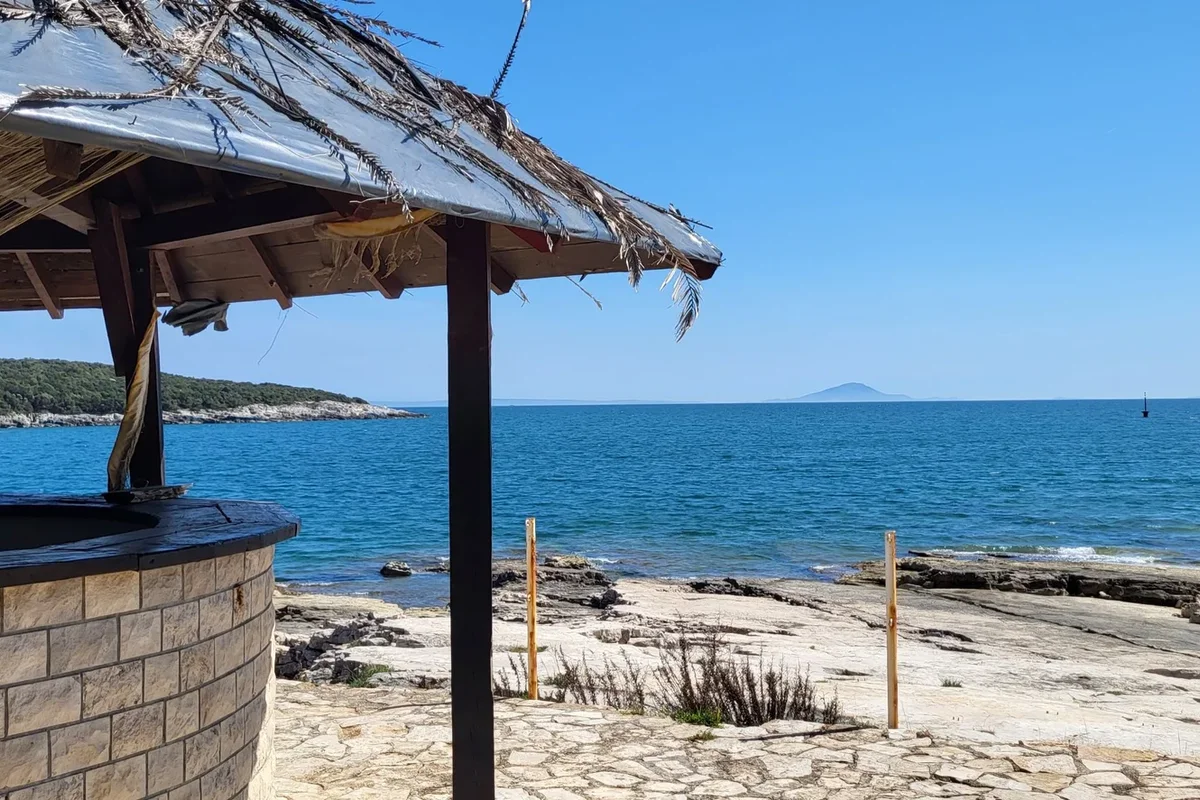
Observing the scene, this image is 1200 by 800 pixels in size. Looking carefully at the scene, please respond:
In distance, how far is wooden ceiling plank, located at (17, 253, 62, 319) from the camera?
560cm

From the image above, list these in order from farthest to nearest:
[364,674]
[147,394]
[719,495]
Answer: [719,495]
[364,674]
[147,394]

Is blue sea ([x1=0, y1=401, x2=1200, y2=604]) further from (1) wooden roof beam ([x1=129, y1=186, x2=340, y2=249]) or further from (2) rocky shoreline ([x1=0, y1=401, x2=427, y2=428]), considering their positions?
(1) wooden roof beam ([x1=129, y1=186, x2=340, y2=249])

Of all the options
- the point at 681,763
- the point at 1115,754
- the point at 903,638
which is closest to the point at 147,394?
the point at 681,763

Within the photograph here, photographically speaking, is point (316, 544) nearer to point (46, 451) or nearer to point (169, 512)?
point (169, 512)

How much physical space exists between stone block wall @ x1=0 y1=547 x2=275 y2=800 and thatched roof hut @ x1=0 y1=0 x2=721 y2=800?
0.03m

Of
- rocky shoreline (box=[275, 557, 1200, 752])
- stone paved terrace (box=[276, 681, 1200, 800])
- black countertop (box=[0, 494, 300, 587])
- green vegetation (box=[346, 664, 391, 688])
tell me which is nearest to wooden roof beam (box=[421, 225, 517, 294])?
black countertop (box=[0, 494, 300, 587])

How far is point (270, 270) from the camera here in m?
5.45

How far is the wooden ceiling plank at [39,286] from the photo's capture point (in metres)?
5.60

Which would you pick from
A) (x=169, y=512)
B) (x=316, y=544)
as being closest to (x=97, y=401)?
(x=316, y=544)

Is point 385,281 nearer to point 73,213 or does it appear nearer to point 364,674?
point 73,213

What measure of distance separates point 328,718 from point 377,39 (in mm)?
4174

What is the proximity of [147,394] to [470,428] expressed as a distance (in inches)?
93.2

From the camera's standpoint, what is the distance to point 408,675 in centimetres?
813

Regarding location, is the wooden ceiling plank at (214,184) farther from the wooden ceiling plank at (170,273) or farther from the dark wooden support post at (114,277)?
the wooden ceiling plank at (170,273)
